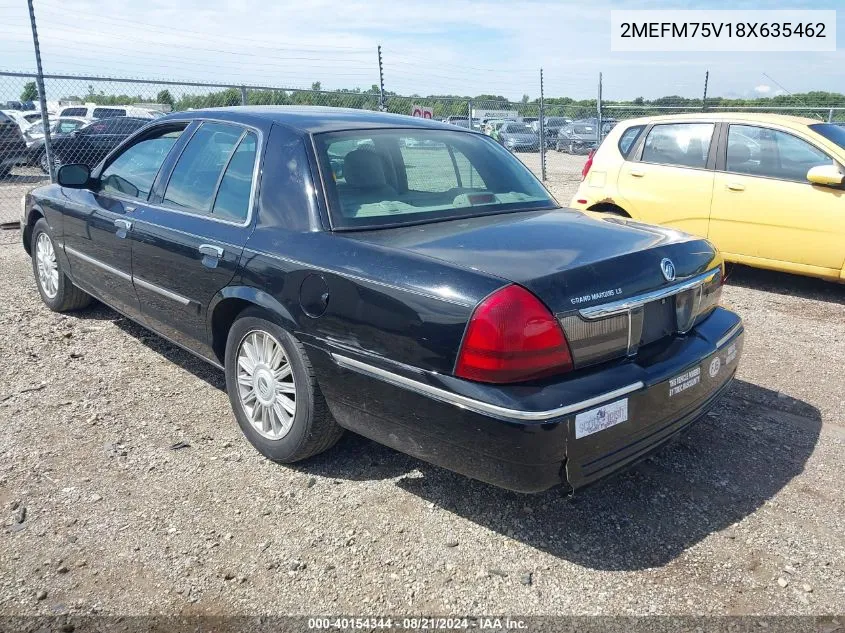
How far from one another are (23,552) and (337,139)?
2.16 meters

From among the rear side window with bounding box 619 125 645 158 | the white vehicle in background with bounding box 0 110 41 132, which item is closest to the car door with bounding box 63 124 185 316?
the rear side window with bounding box 619 125 645 158

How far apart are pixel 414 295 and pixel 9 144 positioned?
16.1 meters

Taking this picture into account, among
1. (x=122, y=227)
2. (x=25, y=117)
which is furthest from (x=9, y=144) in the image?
(x=122, y=227)

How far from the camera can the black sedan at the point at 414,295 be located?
252 centimetres

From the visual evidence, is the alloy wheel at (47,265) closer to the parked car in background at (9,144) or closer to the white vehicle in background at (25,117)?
the parked car in background at (9,144)

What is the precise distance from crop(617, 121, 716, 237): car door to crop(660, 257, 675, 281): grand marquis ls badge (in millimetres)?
4197

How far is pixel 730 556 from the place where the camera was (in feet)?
8.94

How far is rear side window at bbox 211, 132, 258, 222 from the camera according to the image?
3.48 meters

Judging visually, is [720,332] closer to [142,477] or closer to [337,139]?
[337,139]

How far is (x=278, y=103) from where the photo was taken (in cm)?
1249

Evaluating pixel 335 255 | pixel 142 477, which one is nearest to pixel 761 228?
pixel 335 255

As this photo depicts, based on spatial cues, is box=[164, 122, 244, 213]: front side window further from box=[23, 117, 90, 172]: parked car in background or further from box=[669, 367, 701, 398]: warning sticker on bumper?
box=[23, 117, 90, 172]: parked car in background

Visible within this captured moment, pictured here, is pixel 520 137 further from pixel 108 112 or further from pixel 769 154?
pixel 769 154

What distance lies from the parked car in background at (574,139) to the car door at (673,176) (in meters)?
15.4
